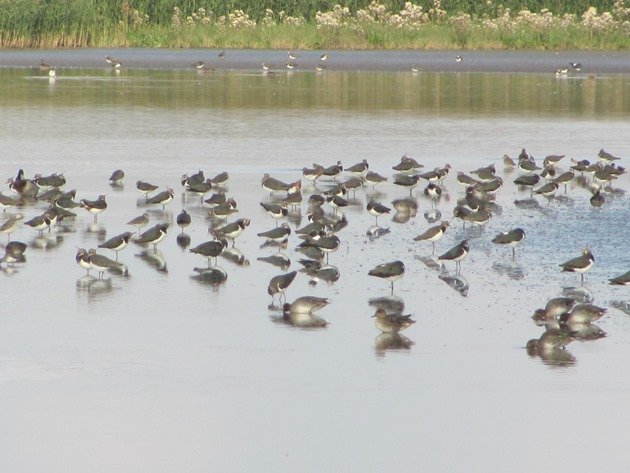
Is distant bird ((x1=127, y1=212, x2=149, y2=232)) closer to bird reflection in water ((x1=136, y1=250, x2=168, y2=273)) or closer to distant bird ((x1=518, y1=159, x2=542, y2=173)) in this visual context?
bird reflection in water ((x1=136, y1=250, x2=168, y2=273))

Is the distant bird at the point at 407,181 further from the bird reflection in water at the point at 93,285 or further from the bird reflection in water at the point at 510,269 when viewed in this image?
the bird reflection in water at the point at 93,285

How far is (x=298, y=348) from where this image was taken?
1188 cm

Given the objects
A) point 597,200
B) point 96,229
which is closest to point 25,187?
point 96,229

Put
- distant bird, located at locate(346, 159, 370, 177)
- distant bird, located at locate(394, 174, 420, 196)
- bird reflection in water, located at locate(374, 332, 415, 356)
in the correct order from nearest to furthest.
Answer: bird reflection in water, located at locate(374, 332, 415, 356), distant bird, located at locate(394, 174, 420, 196), distant bird, located at locate(346, 159, 370, 177)

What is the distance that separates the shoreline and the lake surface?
2550 cm

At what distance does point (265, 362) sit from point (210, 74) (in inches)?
1506

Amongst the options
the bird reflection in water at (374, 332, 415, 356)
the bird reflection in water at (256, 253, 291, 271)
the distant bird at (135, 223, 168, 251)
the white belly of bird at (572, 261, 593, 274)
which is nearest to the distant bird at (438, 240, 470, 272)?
the white belly of bird at (572, 261, 593, 274)

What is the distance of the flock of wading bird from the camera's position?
12.9 metres

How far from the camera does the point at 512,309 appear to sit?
13.4 meters

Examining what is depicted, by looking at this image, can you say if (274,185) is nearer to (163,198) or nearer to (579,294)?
(163,198)

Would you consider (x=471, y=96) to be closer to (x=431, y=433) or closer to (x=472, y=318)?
(x=472, y=318)

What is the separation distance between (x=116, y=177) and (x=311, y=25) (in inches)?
1612

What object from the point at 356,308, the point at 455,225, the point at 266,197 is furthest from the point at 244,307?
the point at 266,197

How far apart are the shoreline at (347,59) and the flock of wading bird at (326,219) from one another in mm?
26429
